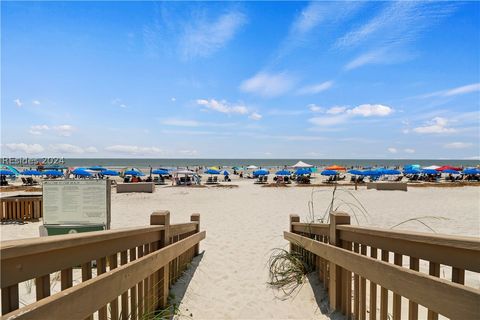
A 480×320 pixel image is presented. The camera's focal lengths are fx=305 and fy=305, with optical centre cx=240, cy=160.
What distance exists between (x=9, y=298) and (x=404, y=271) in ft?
7.15

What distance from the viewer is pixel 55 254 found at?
67.2 inches

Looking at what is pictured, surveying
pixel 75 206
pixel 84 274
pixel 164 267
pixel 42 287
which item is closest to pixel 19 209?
pixel 75 206

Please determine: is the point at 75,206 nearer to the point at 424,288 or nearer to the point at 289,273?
the point at 289,273

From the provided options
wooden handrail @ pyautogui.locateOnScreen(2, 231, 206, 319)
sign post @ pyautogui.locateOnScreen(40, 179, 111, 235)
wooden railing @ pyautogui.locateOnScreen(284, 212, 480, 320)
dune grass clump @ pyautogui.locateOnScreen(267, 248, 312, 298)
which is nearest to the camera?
wooden handrail @ pyautogui.locateOnScreen(2, 231, 206, 319)

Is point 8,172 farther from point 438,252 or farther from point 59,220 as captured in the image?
point 438,252

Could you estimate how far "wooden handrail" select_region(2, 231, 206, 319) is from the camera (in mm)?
1373

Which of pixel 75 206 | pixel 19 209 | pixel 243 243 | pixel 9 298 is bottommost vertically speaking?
pixel 243 243

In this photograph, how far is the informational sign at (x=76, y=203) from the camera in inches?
231

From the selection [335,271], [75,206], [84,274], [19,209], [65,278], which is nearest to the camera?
[65,278]

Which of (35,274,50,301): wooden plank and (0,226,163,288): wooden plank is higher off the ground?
(0,226,163,288): wooden plank

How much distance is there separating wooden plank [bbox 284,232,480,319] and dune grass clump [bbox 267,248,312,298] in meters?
1.76

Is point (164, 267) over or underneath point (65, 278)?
underneath

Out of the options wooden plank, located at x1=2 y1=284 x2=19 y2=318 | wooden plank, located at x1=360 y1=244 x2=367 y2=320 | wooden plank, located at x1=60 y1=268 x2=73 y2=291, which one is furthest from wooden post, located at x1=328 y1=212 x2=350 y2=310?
wooden plank, located at x1=2 y1=284 x2=19 y2=318

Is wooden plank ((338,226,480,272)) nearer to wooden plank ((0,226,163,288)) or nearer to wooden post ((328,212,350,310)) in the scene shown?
wooden post ((328,212,350,310))
